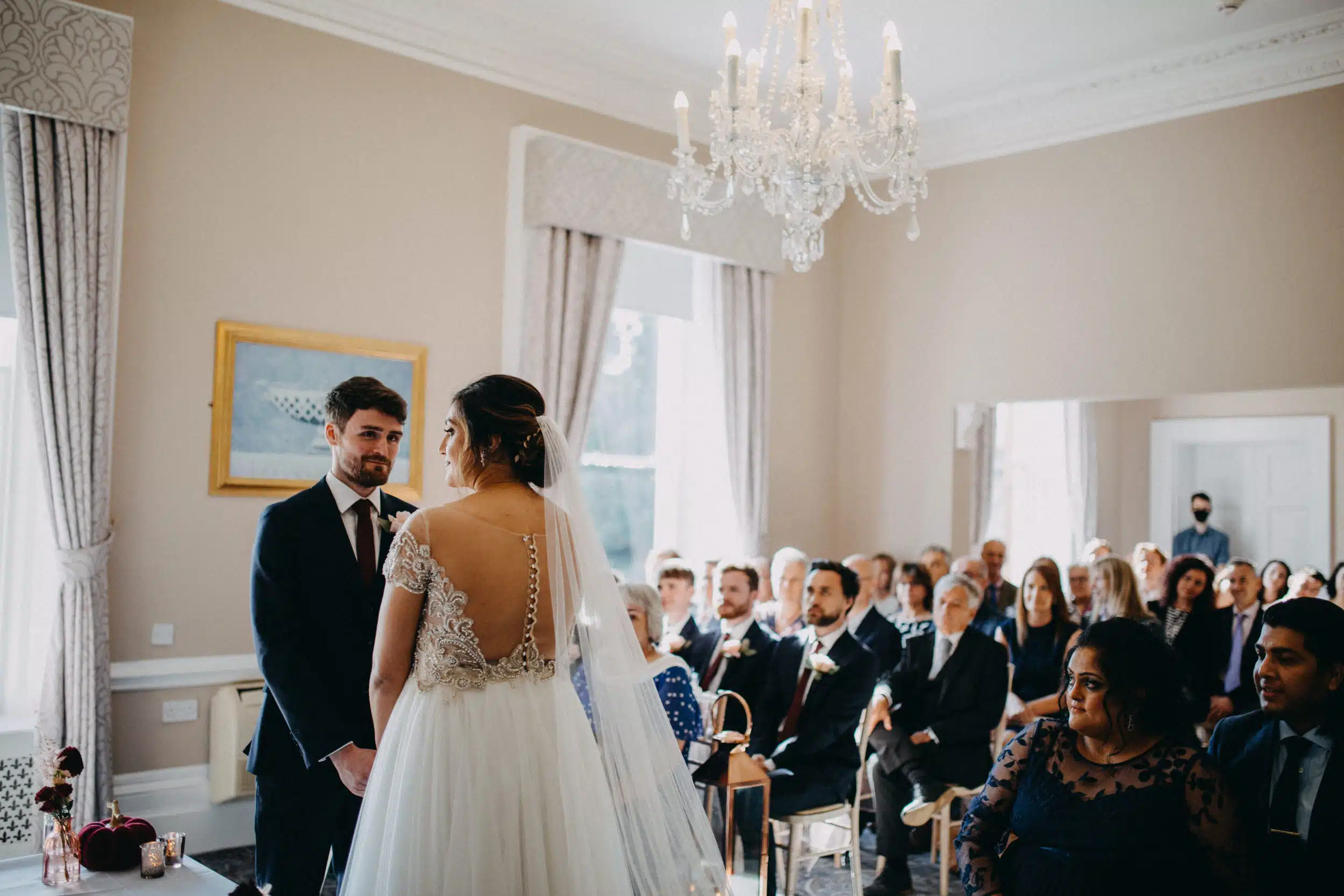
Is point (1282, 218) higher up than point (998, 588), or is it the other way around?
point (1282, 218)

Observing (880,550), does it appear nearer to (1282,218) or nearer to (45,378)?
(1282,218)

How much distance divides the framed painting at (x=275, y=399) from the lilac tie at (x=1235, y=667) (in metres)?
4.17

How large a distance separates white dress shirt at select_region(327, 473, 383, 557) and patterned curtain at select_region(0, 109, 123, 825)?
2139mm

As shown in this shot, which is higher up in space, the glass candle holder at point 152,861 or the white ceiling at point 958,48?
the white ceiling at point 958,48

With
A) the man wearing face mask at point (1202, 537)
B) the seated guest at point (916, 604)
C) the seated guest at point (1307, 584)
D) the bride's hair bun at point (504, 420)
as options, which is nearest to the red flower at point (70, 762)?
the bride's hair bun at point (504, 420)

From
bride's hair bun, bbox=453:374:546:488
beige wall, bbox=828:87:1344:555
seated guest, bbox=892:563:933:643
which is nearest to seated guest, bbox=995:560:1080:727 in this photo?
seated guest, bbox=892:563:933:643

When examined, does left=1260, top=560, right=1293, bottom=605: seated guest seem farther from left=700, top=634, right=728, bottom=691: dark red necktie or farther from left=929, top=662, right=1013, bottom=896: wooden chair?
left=700, top=634, right=728, bottom=691: dark red necktie

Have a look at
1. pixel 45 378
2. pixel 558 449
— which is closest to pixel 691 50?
pixel 45 378

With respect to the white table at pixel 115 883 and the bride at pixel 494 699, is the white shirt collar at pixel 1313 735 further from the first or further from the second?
the white table at pixel 115 883

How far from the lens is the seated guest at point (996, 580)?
7.30 metres

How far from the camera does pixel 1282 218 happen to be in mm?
6164

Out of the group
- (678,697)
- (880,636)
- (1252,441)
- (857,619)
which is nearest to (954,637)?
(880,636)

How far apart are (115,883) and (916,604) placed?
13.3 feet

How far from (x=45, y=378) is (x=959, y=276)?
5.31 meters
